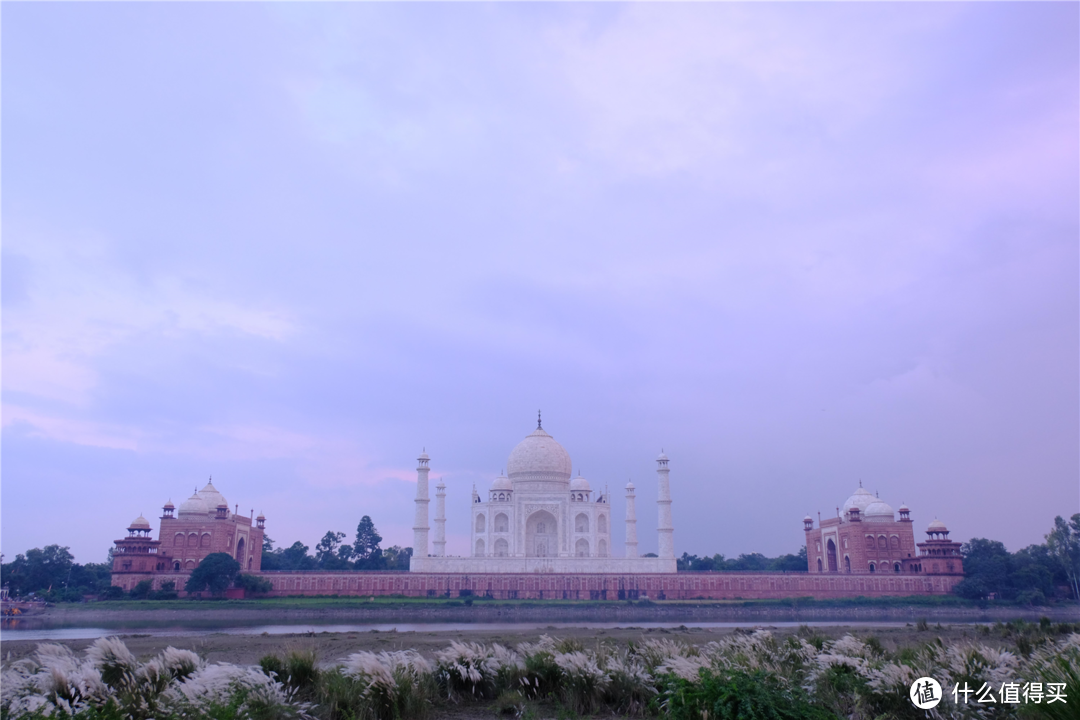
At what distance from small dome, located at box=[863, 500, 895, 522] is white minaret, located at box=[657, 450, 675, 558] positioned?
14.8 m

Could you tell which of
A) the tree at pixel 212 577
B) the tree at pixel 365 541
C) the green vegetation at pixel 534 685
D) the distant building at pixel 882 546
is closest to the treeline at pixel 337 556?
the tree at pixel 365 541

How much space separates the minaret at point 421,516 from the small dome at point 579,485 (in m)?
11.4

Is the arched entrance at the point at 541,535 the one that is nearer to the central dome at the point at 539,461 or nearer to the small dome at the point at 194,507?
the central dome at the point at 539,461

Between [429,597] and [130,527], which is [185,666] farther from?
[130,527]

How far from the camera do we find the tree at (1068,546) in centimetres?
4538

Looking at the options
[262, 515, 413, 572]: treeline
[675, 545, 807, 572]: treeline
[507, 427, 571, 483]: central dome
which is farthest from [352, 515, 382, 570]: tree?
[675, 545, 807, 572]: treeline

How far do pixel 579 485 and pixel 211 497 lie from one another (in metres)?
26.1

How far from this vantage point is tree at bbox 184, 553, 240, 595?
1553 inches

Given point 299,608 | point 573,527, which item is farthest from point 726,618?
point 299,608

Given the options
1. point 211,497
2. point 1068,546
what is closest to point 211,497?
point 211,497

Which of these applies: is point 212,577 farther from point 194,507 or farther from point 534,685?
point 534,685

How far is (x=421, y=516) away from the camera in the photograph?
47688 mm

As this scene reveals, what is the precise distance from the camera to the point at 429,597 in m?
41.4

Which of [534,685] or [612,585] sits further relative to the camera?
[612,585]
